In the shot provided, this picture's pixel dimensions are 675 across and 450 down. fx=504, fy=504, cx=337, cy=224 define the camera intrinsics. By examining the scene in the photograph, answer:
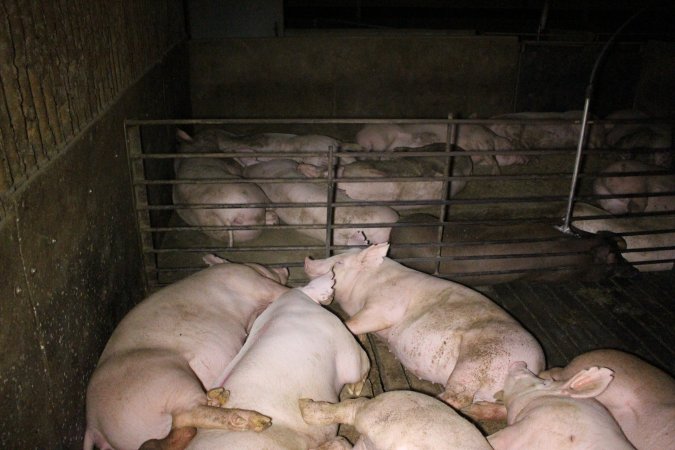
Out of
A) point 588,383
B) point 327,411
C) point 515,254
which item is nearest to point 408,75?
point 515,254

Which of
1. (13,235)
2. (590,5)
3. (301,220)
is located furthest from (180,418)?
(590,5)

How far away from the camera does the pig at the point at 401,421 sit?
2.28 metres

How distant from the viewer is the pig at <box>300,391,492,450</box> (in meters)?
2.28

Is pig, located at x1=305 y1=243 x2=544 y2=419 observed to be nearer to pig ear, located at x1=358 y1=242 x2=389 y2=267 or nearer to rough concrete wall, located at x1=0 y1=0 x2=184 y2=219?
A: pig ear, located at x1=358 y1=242 x2=389 y2=267

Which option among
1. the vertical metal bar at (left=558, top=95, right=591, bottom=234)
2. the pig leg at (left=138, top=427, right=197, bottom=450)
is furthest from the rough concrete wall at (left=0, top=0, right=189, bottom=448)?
the vertical metal bar at (left=558, top=95, right=591, bottom=234)

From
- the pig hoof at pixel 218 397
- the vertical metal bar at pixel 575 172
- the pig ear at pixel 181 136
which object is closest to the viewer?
the pig hoof at pixel 218 397

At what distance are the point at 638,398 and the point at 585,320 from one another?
1534 millimetres

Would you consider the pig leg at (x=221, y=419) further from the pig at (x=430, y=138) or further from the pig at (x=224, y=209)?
the pig at (x=430, y=138)

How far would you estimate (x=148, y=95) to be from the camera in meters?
5.14

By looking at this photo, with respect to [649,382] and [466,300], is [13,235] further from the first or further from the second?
[649,382]

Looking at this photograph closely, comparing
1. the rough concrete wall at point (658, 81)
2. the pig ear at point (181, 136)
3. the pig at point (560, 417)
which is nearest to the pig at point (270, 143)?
the pig ear at point (181, 136)

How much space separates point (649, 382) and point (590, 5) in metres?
15.0

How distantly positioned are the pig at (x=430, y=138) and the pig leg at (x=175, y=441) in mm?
5720

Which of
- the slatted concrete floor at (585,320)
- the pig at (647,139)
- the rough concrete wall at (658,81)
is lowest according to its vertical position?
the slatted concrete floor at (585,320)
